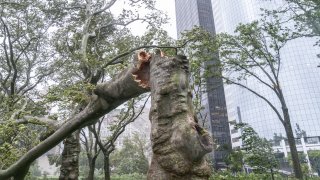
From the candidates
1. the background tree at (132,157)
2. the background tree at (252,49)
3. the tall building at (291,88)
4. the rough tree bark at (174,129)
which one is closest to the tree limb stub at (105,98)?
the rough tree bark at (174,129)

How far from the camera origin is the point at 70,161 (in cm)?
906

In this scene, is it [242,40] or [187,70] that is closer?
[187,70]

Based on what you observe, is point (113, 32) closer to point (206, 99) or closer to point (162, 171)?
point (162, 171)

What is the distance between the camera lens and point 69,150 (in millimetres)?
9125

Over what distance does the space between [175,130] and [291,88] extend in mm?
71879

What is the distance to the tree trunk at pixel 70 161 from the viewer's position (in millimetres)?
8898

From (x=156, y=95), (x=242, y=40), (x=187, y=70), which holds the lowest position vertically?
(x=156, y=95)

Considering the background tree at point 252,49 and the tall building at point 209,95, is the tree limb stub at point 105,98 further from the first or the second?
the tall building at point 209,95

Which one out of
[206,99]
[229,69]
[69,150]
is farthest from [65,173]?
[206,99]

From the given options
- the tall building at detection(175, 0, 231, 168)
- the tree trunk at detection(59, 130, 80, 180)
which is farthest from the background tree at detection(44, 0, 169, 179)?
the tall building at detection(175, 0, 231, 168)

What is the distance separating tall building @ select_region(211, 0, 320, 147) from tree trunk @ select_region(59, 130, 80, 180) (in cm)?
5168

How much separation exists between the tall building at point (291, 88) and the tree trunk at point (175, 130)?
56270 millimetres

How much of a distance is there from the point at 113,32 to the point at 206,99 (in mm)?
53859

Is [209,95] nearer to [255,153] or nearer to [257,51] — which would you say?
[257,51]
